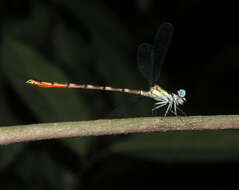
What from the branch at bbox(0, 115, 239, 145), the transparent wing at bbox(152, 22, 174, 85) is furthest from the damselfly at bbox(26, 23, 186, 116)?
the branch at bbox(0, 115, 239, 145)

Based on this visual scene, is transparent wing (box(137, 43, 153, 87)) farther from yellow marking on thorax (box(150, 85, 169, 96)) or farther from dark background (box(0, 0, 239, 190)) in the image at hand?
dark background (box(0, 0, 239, 190))

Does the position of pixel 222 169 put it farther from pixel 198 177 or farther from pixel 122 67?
pixel 122 67

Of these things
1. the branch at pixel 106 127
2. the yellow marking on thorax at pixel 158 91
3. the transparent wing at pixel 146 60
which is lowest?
the branch at pixel 106 127

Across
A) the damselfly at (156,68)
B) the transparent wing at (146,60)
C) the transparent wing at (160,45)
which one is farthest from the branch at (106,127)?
the transparent wing at (146,60)

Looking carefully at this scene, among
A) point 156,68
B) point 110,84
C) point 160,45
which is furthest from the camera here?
point 110,84

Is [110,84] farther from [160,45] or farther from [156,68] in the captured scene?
[160,45]

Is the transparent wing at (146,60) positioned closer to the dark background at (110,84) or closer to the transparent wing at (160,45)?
the transparent wing at (160,45)

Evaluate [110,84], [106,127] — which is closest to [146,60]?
[110,84]
